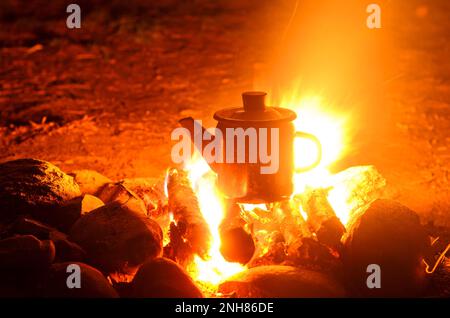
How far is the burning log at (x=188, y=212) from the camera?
113 inches

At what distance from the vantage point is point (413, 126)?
17.0 feet

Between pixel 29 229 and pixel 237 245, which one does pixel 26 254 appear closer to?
pixel 29 229

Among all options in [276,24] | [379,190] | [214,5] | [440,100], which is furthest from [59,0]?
[379,190]

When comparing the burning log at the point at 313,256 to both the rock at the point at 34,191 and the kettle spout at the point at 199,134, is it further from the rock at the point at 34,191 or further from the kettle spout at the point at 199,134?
the rock at the point at 34,191

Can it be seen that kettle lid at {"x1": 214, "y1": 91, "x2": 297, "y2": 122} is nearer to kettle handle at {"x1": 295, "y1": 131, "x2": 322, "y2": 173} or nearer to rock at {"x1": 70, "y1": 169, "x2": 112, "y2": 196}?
kettle handle at {"x1": 295, "y1": 131, "x2": 322, "y2": 173}

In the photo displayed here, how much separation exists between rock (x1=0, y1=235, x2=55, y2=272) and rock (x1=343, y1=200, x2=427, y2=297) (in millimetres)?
1386

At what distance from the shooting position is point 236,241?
2793 millimetres

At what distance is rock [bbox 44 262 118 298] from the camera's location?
2.53m

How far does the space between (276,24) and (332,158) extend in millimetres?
4230

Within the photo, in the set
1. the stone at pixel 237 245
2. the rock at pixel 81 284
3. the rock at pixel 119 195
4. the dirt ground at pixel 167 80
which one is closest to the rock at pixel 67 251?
the rock at pixel 81 284

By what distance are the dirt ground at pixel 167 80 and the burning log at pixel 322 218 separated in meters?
1.06

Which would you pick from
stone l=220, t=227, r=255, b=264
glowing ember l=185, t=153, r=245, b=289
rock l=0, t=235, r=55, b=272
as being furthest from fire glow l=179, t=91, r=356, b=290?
rock l=0, t=235, r=55, b=272

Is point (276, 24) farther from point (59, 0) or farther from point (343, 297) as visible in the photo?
point (343, 297)
